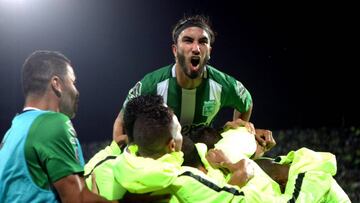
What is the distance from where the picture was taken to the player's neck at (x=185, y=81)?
3222 mm

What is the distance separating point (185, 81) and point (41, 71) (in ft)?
3.88

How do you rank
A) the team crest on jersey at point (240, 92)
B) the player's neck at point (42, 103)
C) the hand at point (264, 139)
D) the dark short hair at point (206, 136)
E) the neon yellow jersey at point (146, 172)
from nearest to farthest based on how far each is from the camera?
the neon yellow jersey at point (146, 172)
the player's neck at point (42, 103)
the dark short hair at point (206, 136)
the hand at point (264, 139)
the team crest on jersey at point (240, 92)

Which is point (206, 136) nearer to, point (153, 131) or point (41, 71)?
point (153, 131)

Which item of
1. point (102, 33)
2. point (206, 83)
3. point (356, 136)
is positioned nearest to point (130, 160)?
point (206, 83)

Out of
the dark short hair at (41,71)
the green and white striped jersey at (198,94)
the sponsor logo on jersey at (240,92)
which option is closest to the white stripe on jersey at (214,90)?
the green and white striped jersey at (198,94)

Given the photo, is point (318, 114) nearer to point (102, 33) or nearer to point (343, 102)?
point (343, 102)

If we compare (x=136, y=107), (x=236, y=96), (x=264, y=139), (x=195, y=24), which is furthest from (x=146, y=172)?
(x=236, y=96)

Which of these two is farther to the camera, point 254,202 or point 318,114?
point 318,114

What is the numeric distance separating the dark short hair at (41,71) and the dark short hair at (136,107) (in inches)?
11.7

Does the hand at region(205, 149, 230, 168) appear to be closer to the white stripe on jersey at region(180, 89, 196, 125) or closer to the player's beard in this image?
the player's beard

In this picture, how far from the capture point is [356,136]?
8.41 metres

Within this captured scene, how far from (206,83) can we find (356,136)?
5.69 metres

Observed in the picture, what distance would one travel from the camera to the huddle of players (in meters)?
1.96

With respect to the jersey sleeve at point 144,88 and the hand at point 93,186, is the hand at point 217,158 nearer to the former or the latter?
the hand at point 93,186
